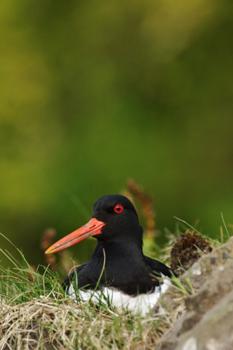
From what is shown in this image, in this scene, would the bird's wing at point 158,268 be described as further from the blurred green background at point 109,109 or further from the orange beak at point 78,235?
the blurred green background at point 109,109

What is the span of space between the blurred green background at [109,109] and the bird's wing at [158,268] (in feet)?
26.2

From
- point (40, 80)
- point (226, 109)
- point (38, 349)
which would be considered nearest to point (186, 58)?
point (226, 109)

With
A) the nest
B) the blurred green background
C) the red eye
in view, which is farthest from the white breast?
the blurred green background

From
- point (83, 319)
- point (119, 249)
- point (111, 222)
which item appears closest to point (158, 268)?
point (119, 249)

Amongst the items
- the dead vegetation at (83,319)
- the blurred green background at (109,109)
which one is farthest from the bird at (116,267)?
the blurred green background at (109,109)

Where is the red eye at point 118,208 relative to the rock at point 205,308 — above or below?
above

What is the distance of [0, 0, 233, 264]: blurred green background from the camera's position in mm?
15727

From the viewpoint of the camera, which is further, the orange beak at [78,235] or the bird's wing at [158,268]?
the orange beak at [78,235]

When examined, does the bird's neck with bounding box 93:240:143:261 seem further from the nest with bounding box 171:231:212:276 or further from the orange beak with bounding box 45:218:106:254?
the nest with bounding box 171:231:212:276

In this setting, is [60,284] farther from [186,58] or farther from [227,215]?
[186,58]

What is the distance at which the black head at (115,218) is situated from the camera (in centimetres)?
685

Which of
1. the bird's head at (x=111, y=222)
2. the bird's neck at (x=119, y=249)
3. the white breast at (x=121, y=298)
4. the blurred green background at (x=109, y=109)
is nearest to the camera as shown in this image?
the white breast at (x=121, y=298)

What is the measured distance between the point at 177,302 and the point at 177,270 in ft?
3.52

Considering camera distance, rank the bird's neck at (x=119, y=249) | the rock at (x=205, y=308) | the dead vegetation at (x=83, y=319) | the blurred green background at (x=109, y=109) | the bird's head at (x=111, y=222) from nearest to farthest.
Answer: the rock at (x=205, y=308)
the dead vegetation at (x=83, y=319)
the bird's neck at (x=119, y=249)
the bird's head at (x=111, y=222)
the blurred green background at (x=109, y=109)
